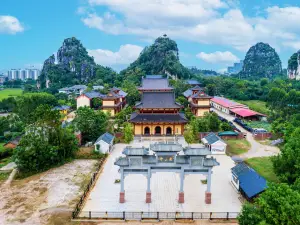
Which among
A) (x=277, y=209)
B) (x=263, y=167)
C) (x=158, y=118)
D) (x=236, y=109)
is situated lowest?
(x=263, y=167)

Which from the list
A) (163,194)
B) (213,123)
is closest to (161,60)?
(213,123)

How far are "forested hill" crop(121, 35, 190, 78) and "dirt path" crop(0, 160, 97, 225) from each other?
195ft

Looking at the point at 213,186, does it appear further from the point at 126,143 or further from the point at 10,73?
the point at 10,73

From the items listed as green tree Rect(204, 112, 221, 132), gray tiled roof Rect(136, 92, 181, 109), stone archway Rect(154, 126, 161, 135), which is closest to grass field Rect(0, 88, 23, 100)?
gray tiled roof Rect(136, 92, 181, 109)

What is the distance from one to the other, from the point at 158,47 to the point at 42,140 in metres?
67.6

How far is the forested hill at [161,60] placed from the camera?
80062 mm

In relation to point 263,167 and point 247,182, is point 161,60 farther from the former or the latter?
point 247,182

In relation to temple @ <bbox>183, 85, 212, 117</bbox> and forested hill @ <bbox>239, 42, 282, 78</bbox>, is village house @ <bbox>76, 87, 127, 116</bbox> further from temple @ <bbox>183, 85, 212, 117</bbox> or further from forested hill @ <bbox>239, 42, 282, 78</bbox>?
forested hill @ <bbox>239, 42, 282, 78</bbox>

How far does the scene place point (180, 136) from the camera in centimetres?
3334

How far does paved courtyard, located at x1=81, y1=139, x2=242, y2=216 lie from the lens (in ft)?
54.9

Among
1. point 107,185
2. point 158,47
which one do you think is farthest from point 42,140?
point 158,47

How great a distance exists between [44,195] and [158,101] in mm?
19081

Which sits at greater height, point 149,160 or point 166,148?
point 166,148

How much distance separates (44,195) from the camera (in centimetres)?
1862
